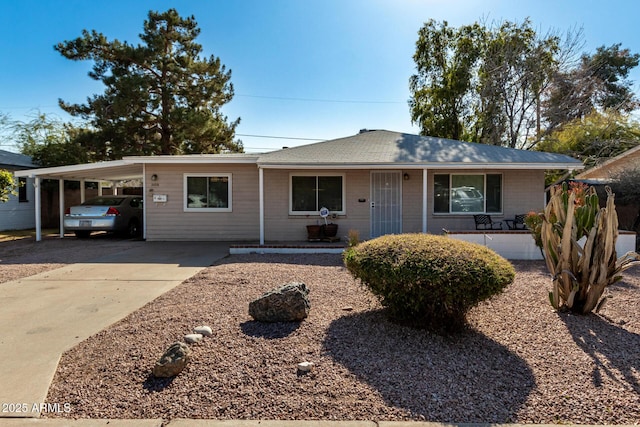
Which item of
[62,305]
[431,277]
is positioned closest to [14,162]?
[62,305]

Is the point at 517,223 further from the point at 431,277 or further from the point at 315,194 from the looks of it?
the point at 431,277

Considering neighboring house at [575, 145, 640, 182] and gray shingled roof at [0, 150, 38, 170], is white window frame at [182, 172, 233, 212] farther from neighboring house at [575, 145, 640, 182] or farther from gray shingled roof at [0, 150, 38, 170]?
neighboring house at [575, 145, 640, 182]

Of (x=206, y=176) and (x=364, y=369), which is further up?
(x=206, y=176)

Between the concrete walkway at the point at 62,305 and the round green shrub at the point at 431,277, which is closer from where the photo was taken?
the concrete walkway at the point at 62,305

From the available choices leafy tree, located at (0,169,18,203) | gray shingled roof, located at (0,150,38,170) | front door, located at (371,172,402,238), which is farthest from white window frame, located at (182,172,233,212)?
gray shingled roof, located at (0,150,38,170)

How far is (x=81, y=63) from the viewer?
18.3 m

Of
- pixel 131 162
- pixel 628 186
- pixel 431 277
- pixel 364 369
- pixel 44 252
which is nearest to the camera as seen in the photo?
pixel 364 369

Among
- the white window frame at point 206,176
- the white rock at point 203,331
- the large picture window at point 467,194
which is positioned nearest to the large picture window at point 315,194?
the white window frame at point 206,176

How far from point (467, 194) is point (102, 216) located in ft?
39.5

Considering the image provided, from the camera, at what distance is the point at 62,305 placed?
540 centimetres

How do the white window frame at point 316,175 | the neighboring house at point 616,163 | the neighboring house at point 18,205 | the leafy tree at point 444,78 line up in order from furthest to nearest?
the leafy tree at point 444,78
the neighboring house at point 18,205
the neighboring house at point 616,163
the white window frame at point 316,175

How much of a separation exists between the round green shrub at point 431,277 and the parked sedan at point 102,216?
11690mm

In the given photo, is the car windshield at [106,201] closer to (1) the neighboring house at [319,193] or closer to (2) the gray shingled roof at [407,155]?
(1) the neighboring house at [319,193]

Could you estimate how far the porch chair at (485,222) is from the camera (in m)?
11.4
